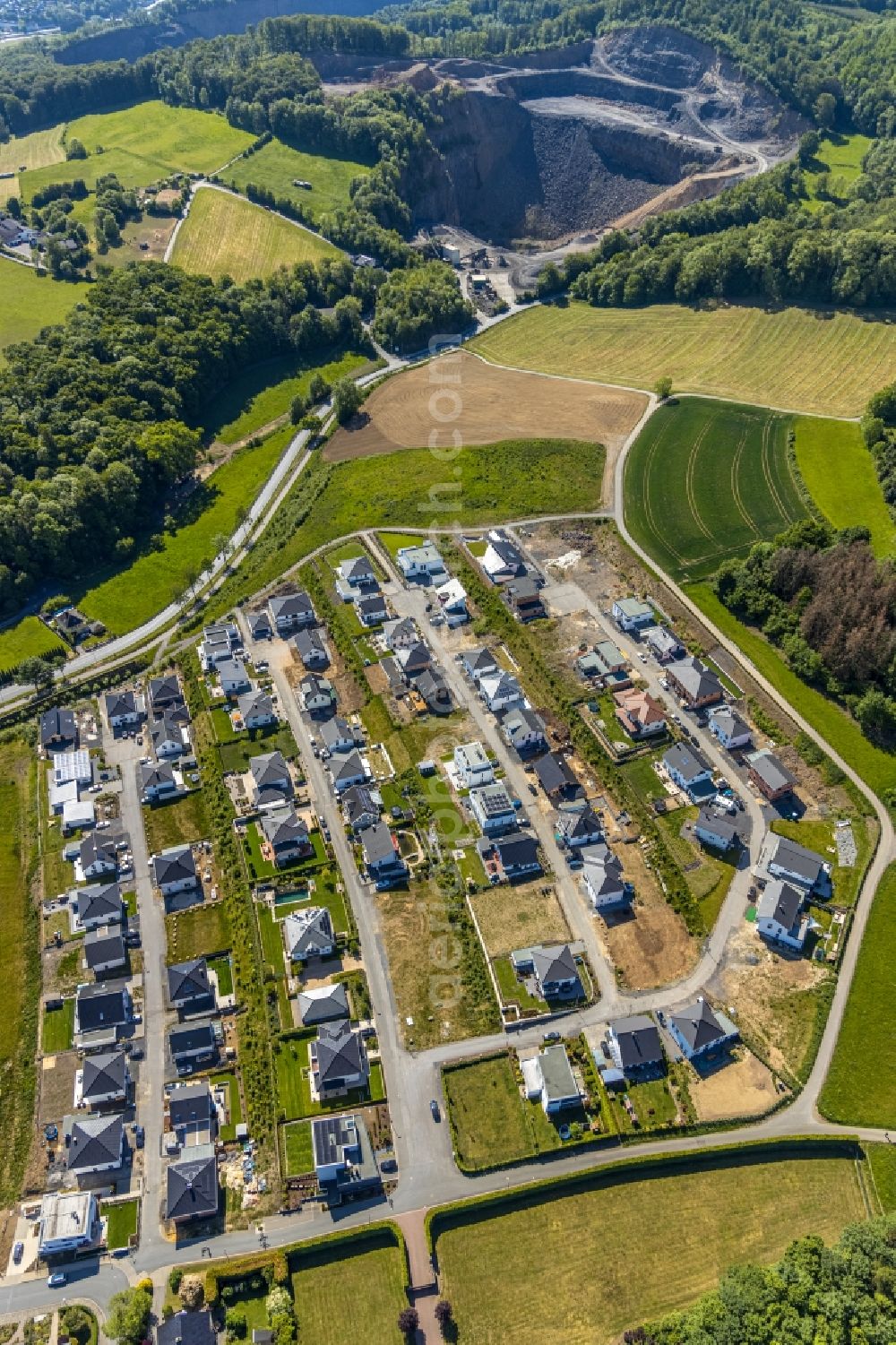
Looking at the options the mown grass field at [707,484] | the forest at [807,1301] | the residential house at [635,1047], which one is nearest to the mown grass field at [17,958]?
the residential house at [635,1047]

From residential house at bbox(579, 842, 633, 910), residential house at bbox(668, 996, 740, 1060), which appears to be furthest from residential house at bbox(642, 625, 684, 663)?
residential house at bbox(668, 996, 740, 1060)

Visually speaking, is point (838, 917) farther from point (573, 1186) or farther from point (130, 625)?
point (130, 625)

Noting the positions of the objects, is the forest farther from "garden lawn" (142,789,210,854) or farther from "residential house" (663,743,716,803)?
"garden lawn" (142,789,210,854)

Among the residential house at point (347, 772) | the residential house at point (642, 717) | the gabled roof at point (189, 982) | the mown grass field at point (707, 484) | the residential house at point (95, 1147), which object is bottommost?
the residential house at point (95, 1147)

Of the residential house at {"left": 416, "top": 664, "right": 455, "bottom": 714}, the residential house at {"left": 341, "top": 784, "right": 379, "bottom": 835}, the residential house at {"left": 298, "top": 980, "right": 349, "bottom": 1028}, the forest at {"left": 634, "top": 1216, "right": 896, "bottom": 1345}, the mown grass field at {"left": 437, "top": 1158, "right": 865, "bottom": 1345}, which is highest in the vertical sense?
the residential house at {"left": 416, "top": 664, "right": 455, "bottom": 714}

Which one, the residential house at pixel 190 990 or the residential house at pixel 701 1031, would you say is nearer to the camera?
the residential house at pixel 701 1031

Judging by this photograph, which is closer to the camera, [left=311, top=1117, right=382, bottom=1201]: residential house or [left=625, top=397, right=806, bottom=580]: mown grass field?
[left=311, top=1117, right=382, bottom=1201]: residential house

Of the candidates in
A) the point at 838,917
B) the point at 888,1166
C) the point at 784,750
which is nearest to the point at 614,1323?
the point at 888,1166

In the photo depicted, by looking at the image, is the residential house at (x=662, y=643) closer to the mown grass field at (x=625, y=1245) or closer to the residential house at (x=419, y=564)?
the residential house at (x=419, y=564)
